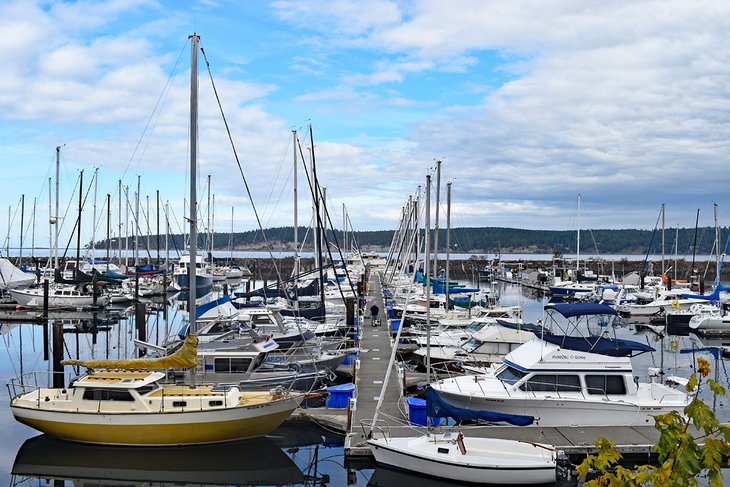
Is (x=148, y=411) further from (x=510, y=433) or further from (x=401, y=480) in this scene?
(x=510, y=433)

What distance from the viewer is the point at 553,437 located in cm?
1700

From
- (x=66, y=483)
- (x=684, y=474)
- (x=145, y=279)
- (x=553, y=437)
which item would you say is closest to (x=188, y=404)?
(x=66, y=483)

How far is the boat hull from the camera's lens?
1802cm

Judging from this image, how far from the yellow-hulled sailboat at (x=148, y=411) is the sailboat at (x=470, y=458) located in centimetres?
445

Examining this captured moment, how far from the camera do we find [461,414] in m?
17.5

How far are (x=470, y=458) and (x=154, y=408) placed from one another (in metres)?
9.07

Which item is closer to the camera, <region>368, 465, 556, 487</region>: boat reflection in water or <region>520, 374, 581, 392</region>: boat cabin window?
<region>368, 465, 556, 487</region>: boat reflection in water

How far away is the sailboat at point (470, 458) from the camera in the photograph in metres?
14.8

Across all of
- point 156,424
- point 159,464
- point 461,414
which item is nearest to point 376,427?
point 461,414

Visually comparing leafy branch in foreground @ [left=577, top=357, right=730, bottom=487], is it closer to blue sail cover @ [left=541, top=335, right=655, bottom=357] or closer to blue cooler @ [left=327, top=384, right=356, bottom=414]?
blue sail cover @ [left=541, top=335, right=655, bottom=357]

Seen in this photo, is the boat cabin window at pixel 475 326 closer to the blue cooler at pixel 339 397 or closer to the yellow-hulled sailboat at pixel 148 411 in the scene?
the blue cooler at pixel 339 397

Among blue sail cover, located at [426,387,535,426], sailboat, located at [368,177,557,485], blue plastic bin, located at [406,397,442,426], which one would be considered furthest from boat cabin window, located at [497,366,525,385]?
sailboat, located at [368,177,557,485]

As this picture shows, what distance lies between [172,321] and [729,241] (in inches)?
2076

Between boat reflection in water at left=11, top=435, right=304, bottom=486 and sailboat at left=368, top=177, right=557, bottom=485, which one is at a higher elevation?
sailboat at left=368, top=177, right=557, bottom=485
